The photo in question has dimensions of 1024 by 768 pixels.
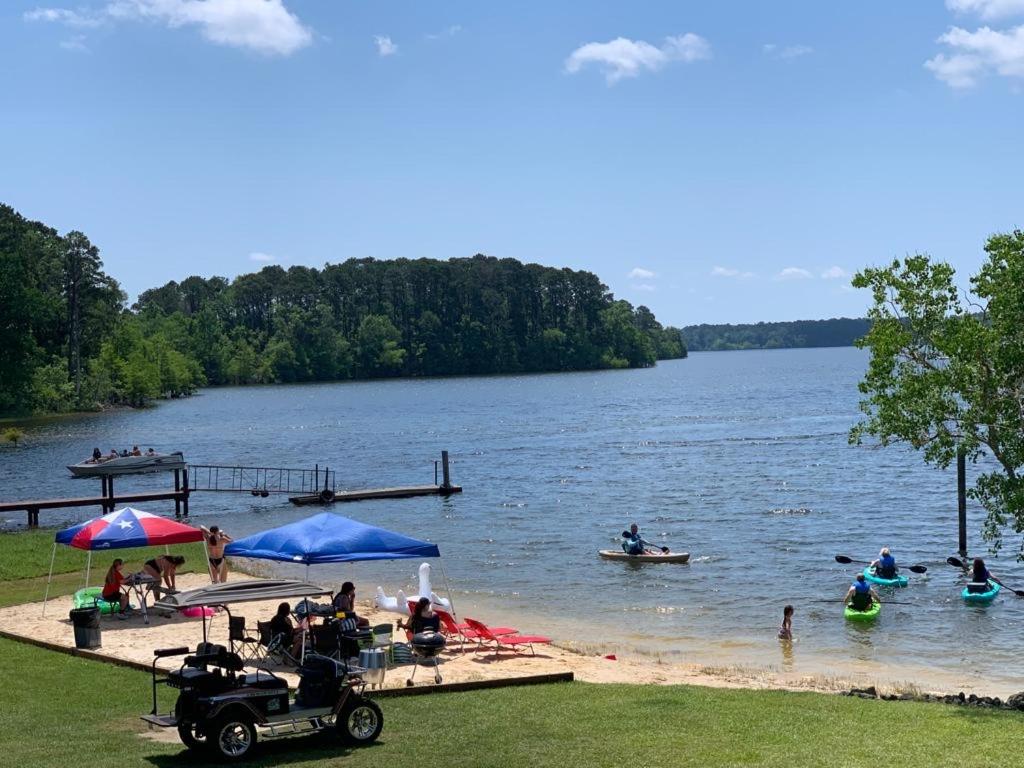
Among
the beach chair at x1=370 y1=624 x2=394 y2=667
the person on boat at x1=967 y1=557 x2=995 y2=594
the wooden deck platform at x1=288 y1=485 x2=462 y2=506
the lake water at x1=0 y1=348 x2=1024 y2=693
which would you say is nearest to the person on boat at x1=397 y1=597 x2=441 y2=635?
the beach chair at x1=370 y1=624 x2=394 y2=667

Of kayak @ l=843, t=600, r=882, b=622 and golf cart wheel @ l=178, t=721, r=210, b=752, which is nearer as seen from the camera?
golf cart wheel @ l=178, t=721, r=210, b=752

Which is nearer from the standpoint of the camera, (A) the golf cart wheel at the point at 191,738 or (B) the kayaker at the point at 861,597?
(A) the golf cart wheel at the point at 191,738

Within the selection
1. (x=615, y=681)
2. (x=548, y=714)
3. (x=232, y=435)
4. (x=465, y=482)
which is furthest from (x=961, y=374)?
(x=232, y=435)

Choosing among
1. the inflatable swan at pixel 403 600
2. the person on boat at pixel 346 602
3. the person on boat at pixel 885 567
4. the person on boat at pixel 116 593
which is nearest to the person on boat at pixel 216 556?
the person on boat at pixel 116 593

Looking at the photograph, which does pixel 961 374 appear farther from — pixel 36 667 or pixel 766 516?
pixel 766 516

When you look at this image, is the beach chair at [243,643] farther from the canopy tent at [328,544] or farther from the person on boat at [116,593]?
the person on boat at [116,593]

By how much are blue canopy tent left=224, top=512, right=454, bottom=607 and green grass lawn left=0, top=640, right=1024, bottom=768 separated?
3226 millimetres

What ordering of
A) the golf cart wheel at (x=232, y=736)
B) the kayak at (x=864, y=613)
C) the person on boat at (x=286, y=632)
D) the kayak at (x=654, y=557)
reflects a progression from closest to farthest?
the golf cart wheel at (x=232, y=736)
the person on boat at (x=286, y=632)
the kayak at (x=864, y=613)
the kayak at (x=654, y=557)

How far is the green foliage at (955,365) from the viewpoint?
18.5m

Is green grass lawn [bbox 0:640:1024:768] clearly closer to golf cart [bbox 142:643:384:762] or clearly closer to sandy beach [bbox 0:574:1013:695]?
golf cart [bbox 142:643:384:762]

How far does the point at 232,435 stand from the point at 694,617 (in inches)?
2975

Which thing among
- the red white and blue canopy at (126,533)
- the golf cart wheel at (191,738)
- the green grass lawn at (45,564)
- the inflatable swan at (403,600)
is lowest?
the green grass lawn at (45,564)

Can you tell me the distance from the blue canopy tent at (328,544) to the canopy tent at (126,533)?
2647 millimetres

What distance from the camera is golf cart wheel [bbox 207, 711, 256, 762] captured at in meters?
12.9
